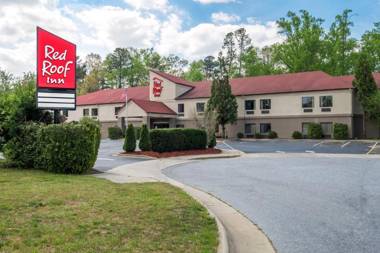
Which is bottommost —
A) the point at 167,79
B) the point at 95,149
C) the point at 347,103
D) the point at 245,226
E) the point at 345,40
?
the point at 245,226

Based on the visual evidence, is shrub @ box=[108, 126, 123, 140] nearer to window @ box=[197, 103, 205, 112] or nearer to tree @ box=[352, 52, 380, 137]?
window @ box=[197, 103, 205, 112]

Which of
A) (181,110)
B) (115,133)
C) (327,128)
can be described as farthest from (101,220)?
(181,110)

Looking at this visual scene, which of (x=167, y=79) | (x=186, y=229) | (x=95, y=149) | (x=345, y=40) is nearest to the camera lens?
(x=186, y=229)

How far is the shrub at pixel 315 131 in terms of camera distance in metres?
41.7

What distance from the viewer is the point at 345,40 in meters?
62.2

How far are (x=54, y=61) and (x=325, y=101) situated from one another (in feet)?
110

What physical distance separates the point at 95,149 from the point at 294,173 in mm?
8085

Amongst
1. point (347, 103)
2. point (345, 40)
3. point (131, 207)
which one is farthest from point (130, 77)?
point (131, 207)

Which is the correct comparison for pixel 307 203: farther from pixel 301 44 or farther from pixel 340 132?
pixel 301 44

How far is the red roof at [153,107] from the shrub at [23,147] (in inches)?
1212

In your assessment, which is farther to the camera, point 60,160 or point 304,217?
point 60,160

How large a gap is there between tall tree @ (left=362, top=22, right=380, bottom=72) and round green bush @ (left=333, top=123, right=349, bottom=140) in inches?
916

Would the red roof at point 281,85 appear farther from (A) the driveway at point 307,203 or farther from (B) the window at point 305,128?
(A) the driveway at point 307,203

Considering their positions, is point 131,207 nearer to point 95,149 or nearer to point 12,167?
point 95,149
